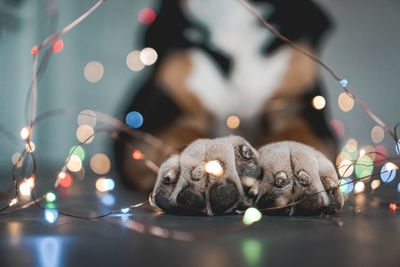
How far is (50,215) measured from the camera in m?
0.78

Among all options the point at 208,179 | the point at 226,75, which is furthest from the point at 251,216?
the point at 226,75

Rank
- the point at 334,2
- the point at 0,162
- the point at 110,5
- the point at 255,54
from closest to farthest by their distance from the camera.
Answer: the point at 255,54 < the point at 334,2 < the point at 0,162 < the point at 110,5

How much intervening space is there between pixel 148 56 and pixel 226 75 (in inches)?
11.3

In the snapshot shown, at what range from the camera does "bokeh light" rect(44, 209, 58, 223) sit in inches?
28.9

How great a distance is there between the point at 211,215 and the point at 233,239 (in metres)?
0.15

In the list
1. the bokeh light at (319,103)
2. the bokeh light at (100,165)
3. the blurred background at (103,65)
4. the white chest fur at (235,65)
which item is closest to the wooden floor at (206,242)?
the bokeh light at (319,103)

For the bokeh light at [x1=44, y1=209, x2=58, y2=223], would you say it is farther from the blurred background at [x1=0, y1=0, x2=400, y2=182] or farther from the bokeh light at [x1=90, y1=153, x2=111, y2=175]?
the bokeh light at [x1=90, y1=153, x2=111, y2=175]

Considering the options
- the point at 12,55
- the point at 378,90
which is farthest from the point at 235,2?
the point at 12,55

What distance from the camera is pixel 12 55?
2.84 m

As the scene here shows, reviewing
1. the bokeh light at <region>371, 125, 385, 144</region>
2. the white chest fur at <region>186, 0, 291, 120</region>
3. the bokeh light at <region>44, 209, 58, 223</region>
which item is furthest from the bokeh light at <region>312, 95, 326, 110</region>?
the bokeh light at <region>371, 125, 385, 144</region>

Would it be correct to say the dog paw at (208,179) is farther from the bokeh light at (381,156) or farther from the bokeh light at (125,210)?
the bokeh light at (381,156)

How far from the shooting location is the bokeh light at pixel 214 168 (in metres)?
0.70

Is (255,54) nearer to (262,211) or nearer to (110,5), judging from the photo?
(262,211)

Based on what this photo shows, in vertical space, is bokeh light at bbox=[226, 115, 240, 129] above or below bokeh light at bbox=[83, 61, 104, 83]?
below
